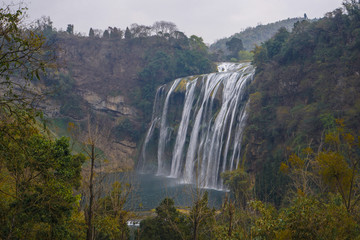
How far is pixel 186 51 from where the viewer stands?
181ft

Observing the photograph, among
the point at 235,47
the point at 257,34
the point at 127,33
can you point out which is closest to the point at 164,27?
the point at 127,33

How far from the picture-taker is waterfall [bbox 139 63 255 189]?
102 ft

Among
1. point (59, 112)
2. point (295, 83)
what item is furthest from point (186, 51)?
point (295, 83)

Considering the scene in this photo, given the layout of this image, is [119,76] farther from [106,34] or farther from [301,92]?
[301,92]

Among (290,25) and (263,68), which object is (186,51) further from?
(290,25)

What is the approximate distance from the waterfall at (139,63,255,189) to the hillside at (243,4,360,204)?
2.37 meters

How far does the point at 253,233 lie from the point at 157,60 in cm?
4865

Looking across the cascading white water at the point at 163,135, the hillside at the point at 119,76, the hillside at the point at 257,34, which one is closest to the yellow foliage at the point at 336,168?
the cascading white water at the point at 163,135

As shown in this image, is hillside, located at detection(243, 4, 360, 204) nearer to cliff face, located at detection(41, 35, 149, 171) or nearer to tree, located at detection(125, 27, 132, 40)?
cliff face, located at detection(41, 35, 149, 171)

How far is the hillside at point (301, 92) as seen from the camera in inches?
868

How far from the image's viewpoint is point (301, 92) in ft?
91.5

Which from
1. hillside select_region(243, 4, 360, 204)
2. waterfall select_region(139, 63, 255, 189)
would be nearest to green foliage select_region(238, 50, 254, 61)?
waterfall select_region(139, 63, 255, 189)

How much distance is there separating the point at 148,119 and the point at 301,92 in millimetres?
29161

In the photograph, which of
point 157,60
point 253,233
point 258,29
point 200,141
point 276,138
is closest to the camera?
point 253,233
